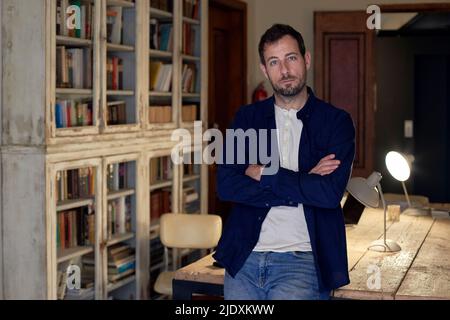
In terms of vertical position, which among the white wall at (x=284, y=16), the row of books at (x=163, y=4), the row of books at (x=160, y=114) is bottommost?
the row of books at (x=160, y=114)

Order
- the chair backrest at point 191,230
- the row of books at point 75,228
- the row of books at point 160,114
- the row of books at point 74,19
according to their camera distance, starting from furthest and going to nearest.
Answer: the row of books at point 160,114 < the chair backrest at point 191,230 < the row of books at point 75,228 < the row of books at point 74,19

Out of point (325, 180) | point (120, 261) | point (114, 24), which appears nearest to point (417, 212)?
point (120, 261)

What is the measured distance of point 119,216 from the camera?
509 cm

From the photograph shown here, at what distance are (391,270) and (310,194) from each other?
85 cm

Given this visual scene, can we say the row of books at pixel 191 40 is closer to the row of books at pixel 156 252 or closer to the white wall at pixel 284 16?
the white wall at pixel 284 16

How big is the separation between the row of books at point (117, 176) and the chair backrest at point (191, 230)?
492 millimetres

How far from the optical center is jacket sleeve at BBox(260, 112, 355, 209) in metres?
2.66

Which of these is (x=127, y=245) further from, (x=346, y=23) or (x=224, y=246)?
(x=346, y=23)

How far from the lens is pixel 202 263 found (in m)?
3.40

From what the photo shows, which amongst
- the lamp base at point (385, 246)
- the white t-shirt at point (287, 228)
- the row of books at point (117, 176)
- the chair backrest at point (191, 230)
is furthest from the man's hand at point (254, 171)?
the row of books at point (117, 176)

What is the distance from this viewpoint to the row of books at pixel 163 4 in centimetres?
545

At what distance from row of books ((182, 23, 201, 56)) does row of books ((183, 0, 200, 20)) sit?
0.08 meters
